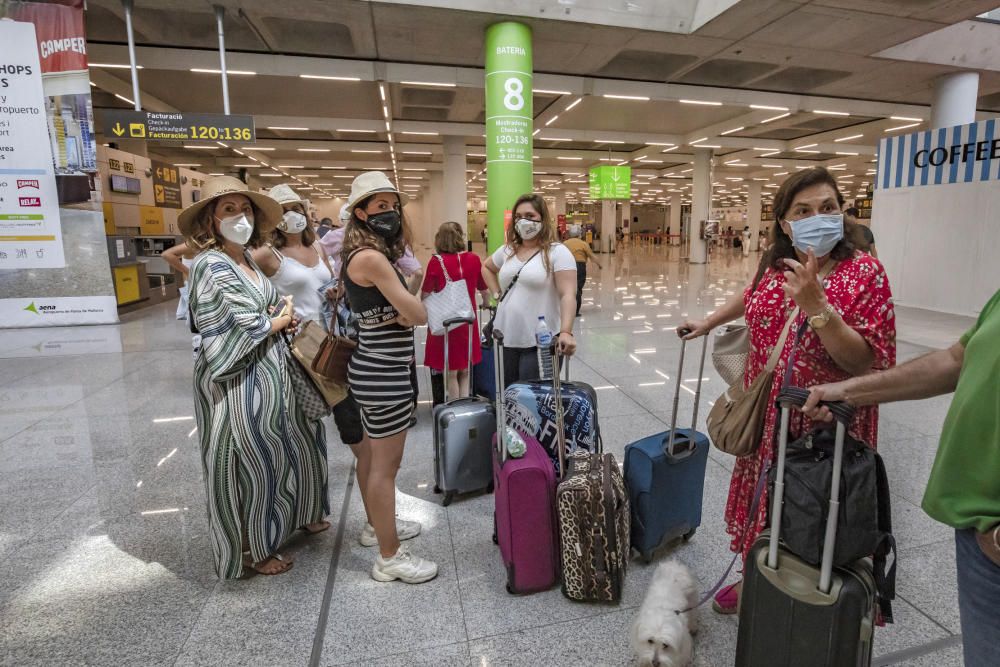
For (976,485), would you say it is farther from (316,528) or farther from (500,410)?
(316,528)

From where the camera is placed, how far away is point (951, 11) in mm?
7746

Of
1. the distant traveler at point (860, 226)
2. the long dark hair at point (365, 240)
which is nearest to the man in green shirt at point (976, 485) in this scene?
the distant traveler at point (860, 226)

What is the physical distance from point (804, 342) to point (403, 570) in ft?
5.60

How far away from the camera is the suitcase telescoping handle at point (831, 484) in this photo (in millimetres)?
1179

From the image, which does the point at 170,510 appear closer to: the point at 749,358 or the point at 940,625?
the point at 749,358

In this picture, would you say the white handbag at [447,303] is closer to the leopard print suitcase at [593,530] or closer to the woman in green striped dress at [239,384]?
the woman in green striped dress at [239,384]

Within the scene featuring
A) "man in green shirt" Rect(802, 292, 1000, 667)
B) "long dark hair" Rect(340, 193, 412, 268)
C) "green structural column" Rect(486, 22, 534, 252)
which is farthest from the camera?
"green structural column" Rect(486, 22, 534, 252)

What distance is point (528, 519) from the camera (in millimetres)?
2012

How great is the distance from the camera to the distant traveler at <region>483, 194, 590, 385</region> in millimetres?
2900

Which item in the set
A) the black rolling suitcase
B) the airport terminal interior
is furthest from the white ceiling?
the black rolling suitcase

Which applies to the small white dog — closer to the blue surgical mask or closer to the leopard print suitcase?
the leopard print suitcase

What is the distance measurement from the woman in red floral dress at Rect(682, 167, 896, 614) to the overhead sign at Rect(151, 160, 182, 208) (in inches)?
532

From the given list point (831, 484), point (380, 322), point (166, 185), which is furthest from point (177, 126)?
point (831, 484)

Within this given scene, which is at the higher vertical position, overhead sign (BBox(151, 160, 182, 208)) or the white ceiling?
the white ceiling
